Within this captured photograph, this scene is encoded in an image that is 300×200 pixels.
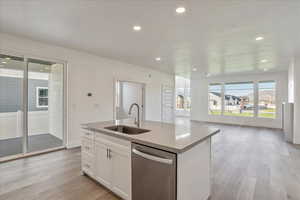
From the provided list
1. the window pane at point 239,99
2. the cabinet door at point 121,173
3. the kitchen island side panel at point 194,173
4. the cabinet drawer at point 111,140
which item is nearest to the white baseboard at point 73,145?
the cabinet drawer at point 111,140

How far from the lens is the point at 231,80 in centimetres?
809

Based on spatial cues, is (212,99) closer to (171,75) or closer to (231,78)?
(231,78)

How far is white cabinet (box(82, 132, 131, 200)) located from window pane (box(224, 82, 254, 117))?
26.2 ft

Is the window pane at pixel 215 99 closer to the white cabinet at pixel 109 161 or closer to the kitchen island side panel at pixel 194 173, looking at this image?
the kitchen island side panel at pixel 194 173

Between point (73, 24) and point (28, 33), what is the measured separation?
4.04 ft

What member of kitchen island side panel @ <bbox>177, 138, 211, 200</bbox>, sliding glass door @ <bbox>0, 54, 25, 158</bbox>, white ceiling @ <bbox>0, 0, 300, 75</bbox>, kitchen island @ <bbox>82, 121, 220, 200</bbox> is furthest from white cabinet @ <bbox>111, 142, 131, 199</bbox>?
sliding glass door @ <bbox>0, 54, 25, 158</bbox>

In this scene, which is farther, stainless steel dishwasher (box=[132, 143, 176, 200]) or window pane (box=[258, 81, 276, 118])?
window pane (box=[258, 81, 276, 118])

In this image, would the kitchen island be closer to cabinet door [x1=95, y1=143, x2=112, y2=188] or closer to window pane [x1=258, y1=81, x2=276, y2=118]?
cabinet door [x1=95, y1=143, x2=112, y2=188]

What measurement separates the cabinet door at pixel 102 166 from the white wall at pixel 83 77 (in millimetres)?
2277

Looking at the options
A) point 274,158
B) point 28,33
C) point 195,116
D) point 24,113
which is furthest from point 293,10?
point 195,116

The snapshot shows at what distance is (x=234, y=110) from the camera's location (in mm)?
8070

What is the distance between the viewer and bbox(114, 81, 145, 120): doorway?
560 centimetres

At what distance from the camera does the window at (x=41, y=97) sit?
3729 millimetres

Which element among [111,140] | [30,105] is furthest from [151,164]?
[30,105]
